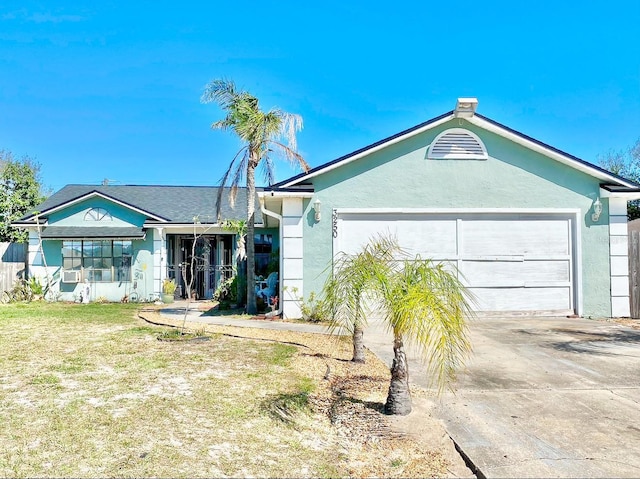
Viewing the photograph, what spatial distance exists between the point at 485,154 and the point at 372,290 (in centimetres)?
746

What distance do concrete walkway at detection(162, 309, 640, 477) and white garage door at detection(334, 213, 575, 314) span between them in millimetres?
2295

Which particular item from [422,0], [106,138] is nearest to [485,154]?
[422,0]

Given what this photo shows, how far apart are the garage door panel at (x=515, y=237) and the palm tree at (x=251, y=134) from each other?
4.63 meters

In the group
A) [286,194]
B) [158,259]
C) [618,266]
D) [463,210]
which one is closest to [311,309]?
[286,194]

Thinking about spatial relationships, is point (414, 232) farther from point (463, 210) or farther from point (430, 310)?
point (430, 310)

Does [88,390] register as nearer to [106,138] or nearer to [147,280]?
[147,280]

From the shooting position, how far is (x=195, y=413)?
4.05m

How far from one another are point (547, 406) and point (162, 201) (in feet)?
51.6

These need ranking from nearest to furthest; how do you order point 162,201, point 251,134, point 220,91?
point 251,134 → point 220,91 → point 162,201

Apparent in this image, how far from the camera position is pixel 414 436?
140 inches

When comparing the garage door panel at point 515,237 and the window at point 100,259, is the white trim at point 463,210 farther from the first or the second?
the window at point 100,259

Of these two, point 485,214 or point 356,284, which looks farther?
point 485,214

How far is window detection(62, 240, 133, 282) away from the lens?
1474cm

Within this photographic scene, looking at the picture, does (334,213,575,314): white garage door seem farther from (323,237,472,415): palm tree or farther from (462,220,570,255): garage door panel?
(323,237,472,415): palm tree
